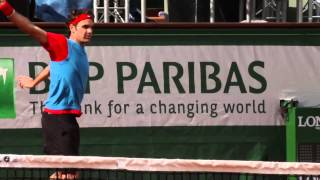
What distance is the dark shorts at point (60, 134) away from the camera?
6.47 meters

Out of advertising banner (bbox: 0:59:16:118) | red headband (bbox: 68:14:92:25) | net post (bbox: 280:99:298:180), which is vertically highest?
red headband (bbox: 68:14:92:25)

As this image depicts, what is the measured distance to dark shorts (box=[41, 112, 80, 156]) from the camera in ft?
21.2

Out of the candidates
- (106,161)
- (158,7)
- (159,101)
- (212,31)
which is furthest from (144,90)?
(158,7)

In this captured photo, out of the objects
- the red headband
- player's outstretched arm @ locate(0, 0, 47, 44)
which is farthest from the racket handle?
the red headband

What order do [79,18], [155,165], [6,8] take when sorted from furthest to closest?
[79,18] → [6,8] → [155,165]

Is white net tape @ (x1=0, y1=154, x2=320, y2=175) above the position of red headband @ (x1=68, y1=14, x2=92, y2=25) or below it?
below

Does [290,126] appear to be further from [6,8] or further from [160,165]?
[6,8]

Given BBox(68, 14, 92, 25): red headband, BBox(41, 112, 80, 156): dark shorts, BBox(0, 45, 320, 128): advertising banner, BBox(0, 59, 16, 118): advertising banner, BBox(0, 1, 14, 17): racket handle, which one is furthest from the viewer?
BBox(0, 45, 320, 128): advertising banner

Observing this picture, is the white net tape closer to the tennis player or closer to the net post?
the tennis player

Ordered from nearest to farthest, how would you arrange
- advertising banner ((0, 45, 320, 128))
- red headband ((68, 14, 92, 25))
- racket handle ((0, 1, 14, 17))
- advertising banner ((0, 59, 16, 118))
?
1. racket handle ((0, 1, 14, 17))
2. red headband ((68, 14, 92, 25))
3. advertising banner ((0, 59, 16, 118))
4. advertising banner ((0, 45, 320, 128))

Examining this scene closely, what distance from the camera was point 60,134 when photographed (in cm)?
647

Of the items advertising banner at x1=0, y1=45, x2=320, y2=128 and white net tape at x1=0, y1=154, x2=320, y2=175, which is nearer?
white net tape at x1=0, y1=154, x2=320, y2=175

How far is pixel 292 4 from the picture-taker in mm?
19547

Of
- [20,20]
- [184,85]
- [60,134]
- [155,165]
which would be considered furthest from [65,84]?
[184,85]
